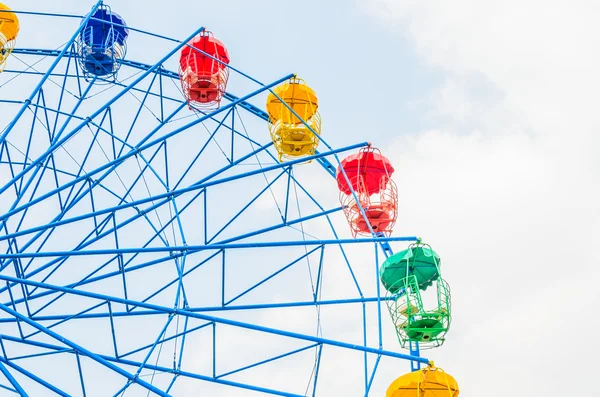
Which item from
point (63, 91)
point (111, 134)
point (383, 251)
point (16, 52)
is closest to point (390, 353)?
point (383, 251)

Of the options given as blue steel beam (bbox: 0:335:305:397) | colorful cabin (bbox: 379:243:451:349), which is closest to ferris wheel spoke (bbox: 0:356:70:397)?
blue steel beam (bbox: 0:335:305:397)

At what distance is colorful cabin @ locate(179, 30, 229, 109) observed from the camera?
18375mm

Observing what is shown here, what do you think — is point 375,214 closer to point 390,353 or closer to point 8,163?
point 390,353

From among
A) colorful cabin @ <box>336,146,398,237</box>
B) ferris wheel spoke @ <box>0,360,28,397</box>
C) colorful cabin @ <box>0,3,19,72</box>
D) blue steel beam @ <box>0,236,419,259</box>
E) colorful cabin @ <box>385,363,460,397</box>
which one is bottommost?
ferris wheel spoke @ <box>0,360,28,397</box>

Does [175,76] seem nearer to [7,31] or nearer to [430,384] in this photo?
[7,31]

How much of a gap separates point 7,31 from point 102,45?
2.22 metres

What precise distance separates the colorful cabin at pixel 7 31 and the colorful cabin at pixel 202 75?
3.43 m

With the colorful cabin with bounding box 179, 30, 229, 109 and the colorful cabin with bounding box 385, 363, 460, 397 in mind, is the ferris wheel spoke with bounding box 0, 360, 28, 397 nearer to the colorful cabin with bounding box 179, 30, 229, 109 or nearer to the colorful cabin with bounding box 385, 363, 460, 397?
the colorful cabin with bounding box 385, 363, 460, 397

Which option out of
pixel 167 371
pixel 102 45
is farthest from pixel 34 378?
pixel 102 45

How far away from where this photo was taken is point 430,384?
13305 mm

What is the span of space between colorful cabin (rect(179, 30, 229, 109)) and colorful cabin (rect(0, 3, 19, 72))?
3428 millimetres

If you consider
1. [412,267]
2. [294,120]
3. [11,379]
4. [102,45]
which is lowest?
[11,379]

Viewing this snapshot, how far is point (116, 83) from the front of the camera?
61.3 feet

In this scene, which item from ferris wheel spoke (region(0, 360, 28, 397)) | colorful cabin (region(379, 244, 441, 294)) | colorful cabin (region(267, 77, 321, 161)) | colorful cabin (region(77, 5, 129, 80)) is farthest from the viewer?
colorful cabin (region(77, 5, 129, 80))
